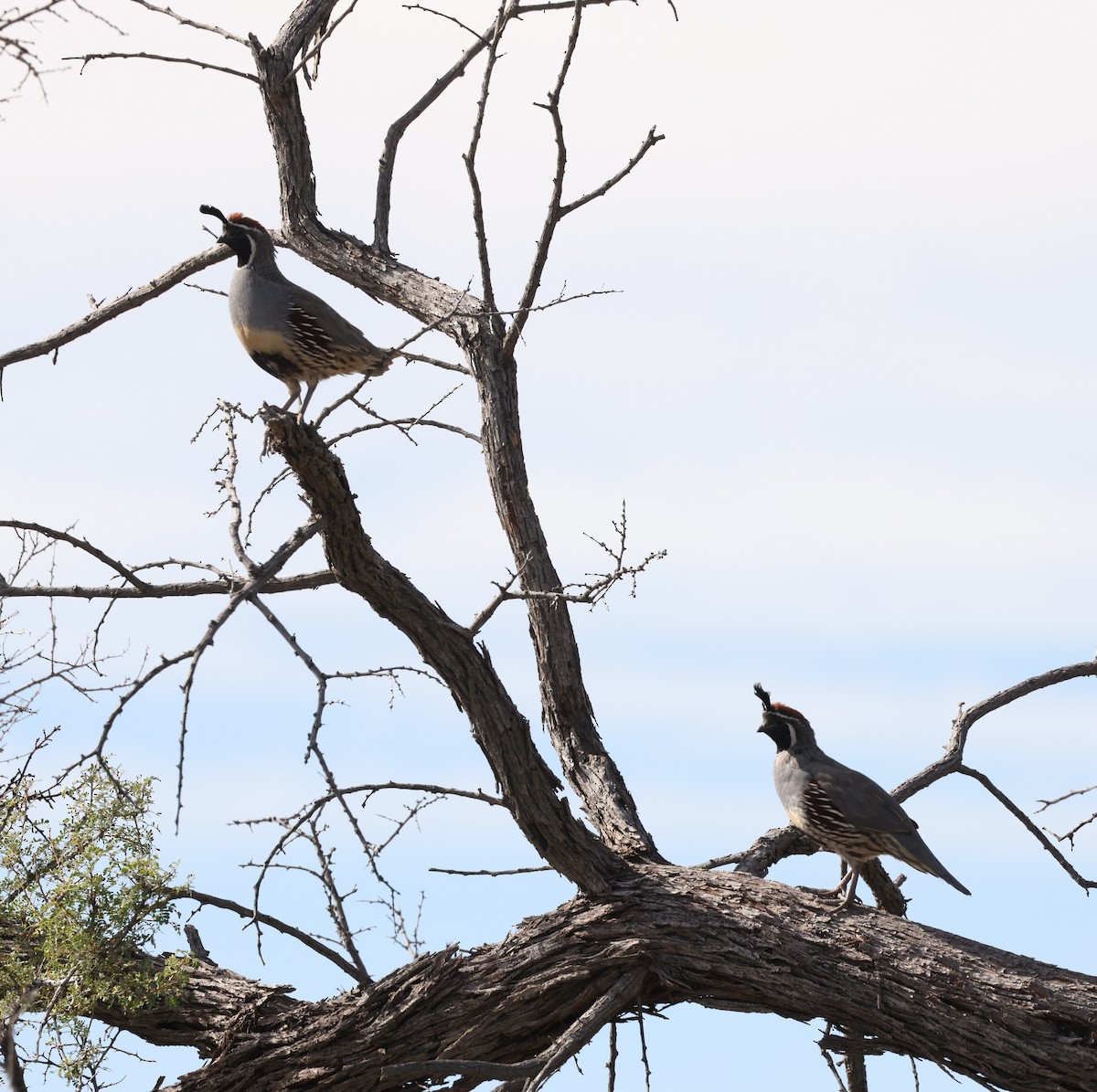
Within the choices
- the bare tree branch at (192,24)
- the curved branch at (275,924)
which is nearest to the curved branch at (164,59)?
the bare tree branch at (192,24)

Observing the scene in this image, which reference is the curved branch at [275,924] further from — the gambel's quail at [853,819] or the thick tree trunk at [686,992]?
the gambel's quail at [853,819]

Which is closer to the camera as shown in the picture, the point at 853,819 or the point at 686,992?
the point at 686,992

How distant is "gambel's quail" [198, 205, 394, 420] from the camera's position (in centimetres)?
673

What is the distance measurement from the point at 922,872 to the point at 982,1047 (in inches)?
41.7

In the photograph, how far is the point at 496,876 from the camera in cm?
655

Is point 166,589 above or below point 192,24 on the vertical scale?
below

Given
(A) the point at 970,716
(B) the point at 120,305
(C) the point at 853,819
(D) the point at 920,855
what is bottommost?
(D) the point at 920,855

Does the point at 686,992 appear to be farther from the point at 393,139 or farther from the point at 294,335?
the point at 393,139

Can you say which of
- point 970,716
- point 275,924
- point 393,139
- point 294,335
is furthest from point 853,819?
point 393,139

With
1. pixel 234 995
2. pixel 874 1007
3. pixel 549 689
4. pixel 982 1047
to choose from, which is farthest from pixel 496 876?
pixel 982 1047

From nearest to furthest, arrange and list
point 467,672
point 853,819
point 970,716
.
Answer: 1. point 467,672
2. point 853,819
3. point 970,716

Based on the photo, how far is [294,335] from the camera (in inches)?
265

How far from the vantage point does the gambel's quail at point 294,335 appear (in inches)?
265

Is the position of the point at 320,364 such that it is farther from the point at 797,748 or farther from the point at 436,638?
the point at 797,748
